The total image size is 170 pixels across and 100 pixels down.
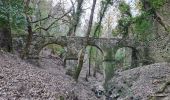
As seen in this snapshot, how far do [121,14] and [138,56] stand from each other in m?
4.85

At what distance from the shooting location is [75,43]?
33531 millimetres

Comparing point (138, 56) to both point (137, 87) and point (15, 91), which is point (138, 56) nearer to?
point (137, 87)

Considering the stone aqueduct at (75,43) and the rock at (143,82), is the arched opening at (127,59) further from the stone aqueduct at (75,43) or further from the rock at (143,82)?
the rock at (143,82)

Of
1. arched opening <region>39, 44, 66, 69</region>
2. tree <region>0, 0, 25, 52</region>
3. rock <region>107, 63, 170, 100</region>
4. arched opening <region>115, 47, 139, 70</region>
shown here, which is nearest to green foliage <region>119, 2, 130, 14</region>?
arched opening <region>115, 47, 139, 70</region>

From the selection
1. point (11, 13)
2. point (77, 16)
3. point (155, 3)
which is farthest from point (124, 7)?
point (155, 3)

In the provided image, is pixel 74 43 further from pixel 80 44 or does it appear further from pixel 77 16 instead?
pixel 77 16

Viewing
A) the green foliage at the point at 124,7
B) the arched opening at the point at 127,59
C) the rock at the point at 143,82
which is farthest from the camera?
the arched opening at the point at 127,59

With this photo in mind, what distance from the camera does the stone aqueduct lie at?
32969 millimetres

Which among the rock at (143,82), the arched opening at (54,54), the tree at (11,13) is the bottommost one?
the rock at (143,82)

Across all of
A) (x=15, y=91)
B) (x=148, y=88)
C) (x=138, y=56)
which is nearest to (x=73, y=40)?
(x=138, y=56)

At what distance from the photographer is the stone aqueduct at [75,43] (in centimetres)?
3297

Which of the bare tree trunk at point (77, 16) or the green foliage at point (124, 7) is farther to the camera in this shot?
the bare tree trunk at point (77, 16)

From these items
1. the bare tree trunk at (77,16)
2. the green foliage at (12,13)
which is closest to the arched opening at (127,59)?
the bare tree trunk at (77,16)

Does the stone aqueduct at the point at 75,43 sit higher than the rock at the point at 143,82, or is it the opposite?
the stone aqueduct at the point at 75,43
